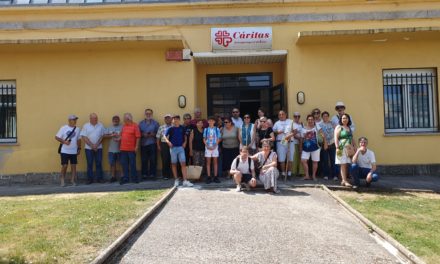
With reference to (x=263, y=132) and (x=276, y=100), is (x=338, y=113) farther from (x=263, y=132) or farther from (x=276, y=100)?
(x=276, y=100)

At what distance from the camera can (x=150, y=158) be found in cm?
1106

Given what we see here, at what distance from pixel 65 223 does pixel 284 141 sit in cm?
583

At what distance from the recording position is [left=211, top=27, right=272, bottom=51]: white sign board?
11445mm

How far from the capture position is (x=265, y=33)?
11.5 m

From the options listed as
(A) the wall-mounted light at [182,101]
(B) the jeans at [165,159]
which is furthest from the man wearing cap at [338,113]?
(B) the jeans at [165,159]

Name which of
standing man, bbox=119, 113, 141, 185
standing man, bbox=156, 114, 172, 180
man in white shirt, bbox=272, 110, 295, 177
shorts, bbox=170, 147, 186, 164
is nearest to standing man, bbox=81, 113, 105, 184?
standing man, bbox=119, 113, 141, 185

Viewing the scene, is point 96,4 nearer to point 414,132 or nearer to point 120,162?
point 120,162

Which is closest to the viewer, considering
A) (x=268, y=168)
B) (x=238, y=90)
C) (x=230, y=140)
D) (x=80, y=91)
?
(x=268, y=168)

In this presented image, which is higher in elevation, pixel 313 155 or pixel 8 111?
pixel 8 111

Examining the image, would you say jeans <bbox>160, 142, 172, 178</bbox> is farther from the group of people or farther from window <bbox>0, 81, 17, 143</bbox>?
window <bbox>0, 81, 17, 143</bbox>

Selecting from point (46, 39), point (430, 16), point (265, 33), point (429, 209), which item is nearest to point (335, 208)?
point (429, 209)

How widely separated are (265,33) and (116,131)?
196 inches

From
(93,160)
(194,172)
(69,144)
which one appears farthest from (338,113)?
(69,144)

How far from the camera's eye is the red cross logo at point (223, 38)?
1148 centimetres
